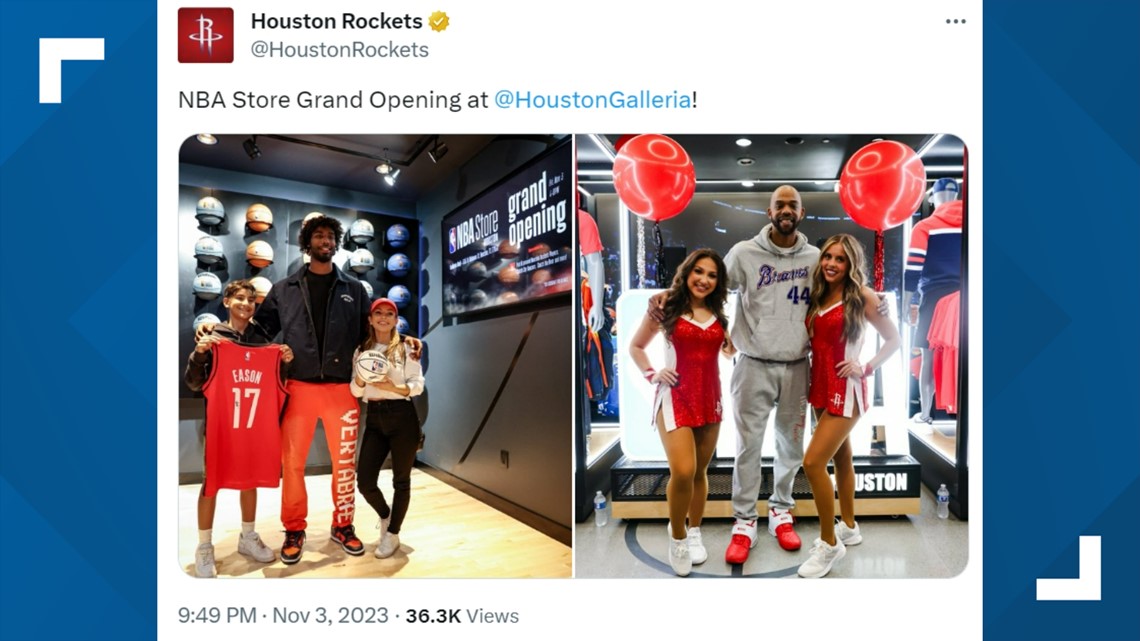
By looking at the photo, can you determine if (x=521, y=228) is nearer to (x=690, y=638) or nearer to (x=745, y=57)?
(x=745, y=57)

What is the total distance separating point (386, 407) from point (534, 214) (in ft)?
2.96

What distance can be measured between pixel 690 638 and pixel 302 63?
85.7 inches

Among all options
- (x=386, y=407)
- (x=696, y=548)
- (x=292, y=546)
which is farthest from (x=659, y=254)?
(x=292, y=546)

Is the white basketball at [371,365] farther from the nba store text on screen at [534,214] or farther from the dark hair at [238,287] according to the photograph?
the nba store text on screen at [534,214]

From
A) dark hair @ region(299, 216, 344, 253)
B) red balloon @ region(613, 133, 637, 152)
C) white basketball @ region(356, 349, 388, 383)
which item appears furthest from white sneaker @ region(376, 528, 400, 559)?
red balloon @ region(613, 133, 637, 152)

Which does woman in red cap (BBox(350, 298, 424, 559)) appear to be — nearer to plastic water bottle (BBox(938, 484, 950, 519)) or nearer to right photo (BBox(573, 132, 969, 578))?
right photo (BBox(573, 132, 969, 578))

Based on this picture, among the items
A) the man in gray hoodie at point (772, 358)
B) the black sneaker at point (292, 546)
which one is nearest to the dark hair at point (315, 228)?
the black sneaker at point (292, 546)

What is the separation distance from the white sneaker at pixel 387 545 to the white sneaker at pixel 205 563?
51 centimetres

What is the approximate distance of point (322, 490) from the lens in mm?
1578

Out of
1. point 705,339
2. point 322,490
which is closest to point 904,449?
point 705,339

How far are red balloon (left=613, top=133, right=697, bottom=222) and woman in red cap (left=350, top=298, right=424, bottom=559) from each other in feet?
3.10

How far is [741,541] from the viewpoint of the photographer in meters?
1.53
